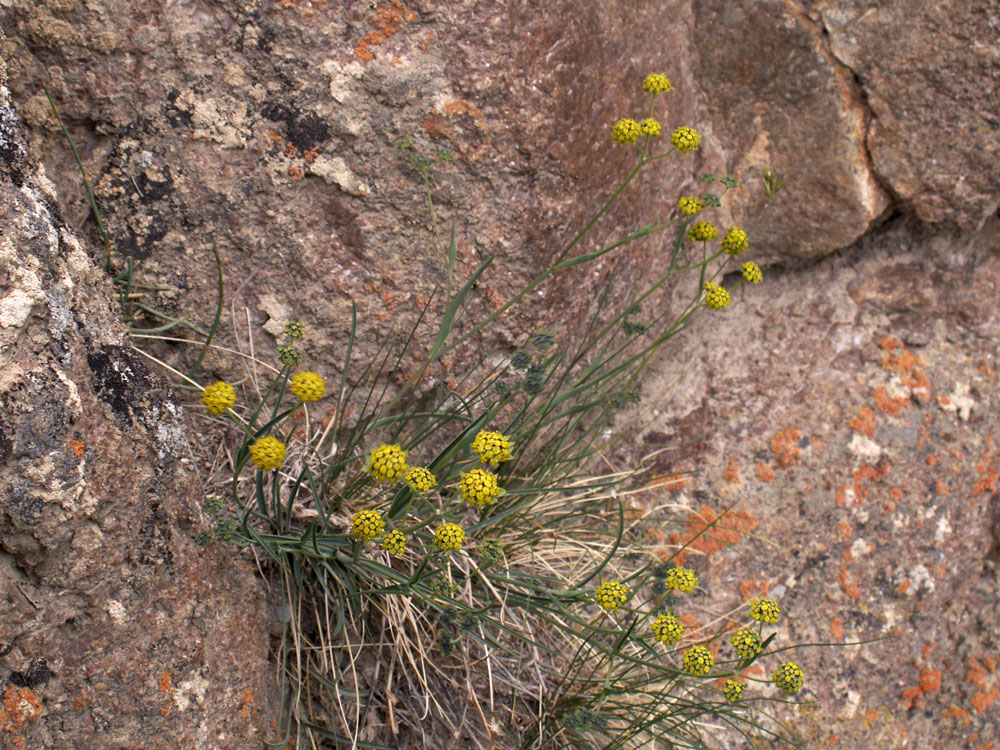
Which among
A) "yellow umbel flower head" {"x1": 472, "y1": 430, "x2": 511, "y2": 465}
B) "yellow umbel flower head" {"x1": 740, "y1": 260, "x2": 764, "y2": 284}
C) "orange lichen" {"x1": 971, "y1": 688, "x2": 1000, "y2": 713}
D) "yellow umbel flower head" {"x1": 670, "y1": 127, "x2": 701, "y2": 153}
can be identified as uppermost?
"yellow umbel flower head" {"x1": 670, "y1": 127, "x2": 701, "y2": 153}

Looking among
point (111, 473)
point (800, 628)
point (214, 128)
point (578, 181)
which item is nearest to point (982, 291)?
point (800, 628)

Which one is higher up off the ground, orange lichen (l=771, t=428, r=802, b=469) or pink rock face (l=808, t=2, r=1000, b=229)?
pink rock face (l=808, t=2, r=1000, b=229)

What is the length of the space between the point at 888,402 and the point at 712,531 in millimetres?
833

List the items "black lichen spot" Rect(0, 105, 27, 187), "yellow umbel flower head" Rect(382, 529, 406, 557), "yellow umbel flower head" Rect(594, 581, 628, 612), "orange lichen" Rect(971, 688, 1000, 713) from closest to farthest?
"black lichen spot" Rect(0, 105, 27, 187), "yellow umbel flower head" Rect(382, 529, 406, 557), "yellow umbel flower head" Rect(594, 581, 628, 612), "orange lichen" Rect(971, 688, 1000, 713)

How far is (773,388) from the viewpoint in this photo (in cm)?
300

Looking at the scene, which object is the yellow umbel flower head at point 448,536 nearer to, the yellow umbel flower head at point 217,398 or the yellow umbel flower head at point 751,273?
the yellow umbel flower head at point 217,398

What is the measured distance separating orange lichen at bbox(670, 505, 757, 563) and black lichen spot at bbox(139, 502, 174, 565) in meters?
1.65

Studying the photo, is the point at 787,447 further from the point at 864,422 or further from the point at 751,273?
the point at 751,273

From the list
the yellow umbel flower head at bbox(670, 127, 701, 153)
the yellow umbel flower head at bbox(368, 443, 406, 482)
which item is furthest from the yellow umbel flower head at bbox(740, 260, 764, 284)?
the yellow umbel flower head at bbox(368, 443, 406, 482)

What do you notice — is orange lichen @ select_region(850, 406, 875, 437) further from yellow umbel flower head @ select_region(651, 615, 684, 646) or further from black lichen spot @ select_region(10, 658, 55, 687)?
black lichen spot @ select_region(10, 658, 55, 687)

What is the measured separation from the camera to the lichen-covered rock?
164 cm

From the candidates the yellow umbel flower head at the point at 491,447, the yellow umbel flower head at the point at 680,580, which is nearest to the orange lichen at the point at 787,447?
the yellow umbel flower head at the point at 680,580

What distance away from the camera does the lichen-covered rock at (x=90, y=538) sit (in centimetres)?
164

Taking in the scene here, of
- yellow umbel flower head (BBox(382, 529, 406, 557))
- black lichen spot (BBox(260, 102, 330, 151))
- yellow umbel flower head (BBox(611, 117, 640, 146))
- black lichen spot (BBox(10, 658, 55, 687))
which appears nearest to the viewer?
black lichen spot (BBox(10, 658, 55, 687))
